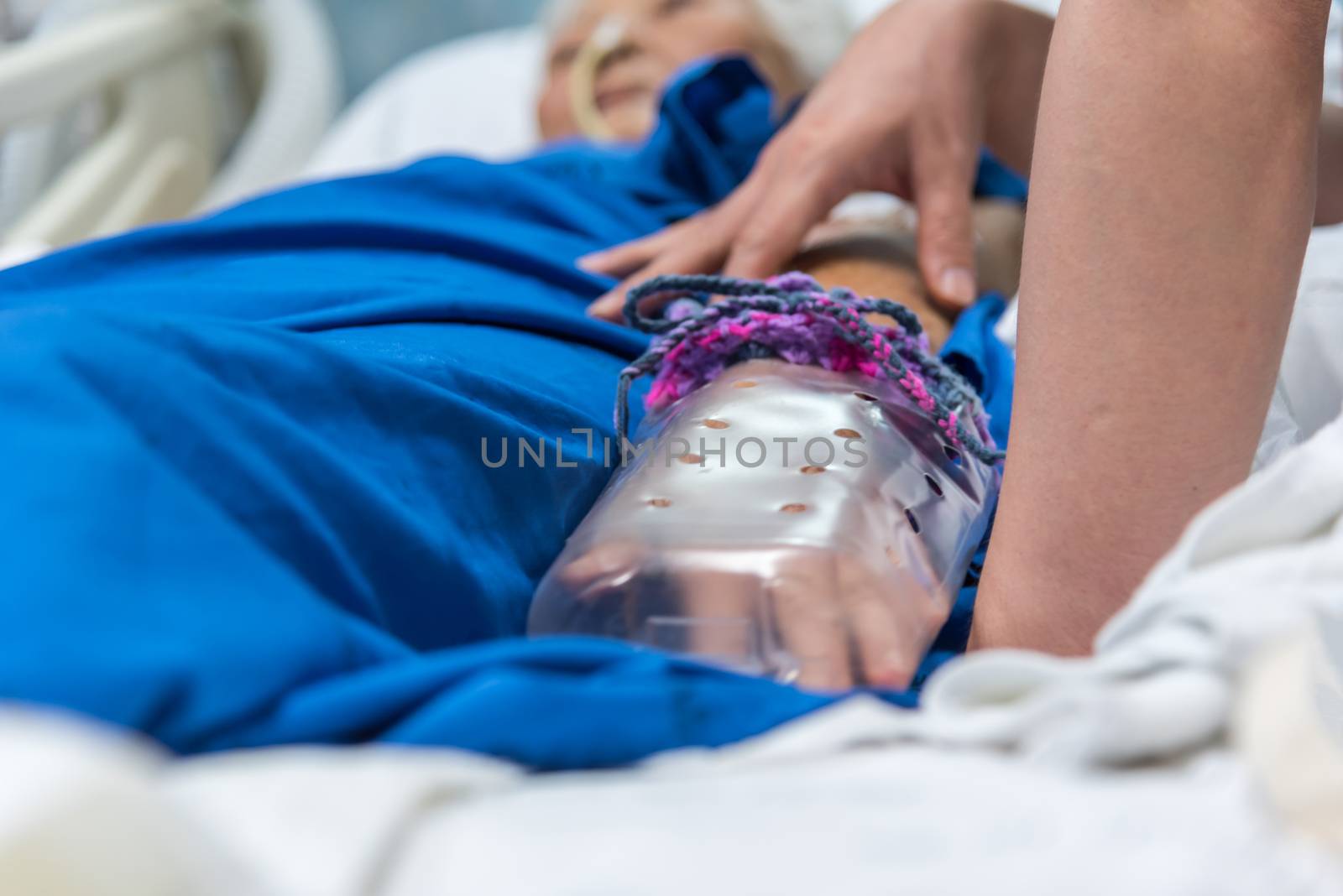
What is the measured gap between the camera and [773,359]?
59 centimetres

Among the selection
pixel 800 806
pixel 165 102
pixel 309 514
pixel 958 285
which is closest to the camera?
pixel 800 806

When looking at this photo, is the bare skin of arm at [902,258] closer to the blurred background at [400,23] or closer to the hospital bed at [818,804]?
the hospital bed at [818,804]

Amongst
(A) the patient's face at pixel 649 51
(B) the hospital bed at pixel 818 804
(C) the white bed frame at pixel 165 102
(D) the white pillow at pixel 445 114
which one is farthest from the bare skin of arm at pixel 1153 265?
(D) the white pillow at pixel 445 114

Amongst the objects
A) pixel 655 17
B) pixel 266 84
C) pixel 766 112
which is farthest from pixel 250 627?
pixel 266 84

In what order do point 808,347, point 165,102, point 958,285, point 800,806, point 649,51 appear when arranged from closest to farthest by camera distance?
point 800,806 → point 808,347 → point 958,285 → point 649,51 → point 165,102

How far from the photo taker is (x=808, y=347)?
586mm

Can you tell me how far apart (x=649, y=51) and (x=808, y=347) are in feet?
2.88

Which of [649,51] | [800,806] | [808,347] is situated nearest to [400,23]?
[649,51]

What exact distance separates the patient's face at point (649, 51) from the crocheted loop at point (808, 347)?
78 cm

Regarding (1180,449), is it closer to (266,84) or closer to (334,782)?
(334,782)

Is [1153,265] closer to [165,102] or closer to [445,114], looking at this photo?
[445,114]

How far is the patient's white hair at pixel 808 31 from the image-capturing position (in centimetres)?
139

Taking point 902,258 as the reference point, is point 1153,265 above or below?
above

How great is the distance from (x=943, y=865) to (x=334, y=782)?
147 millimetres
